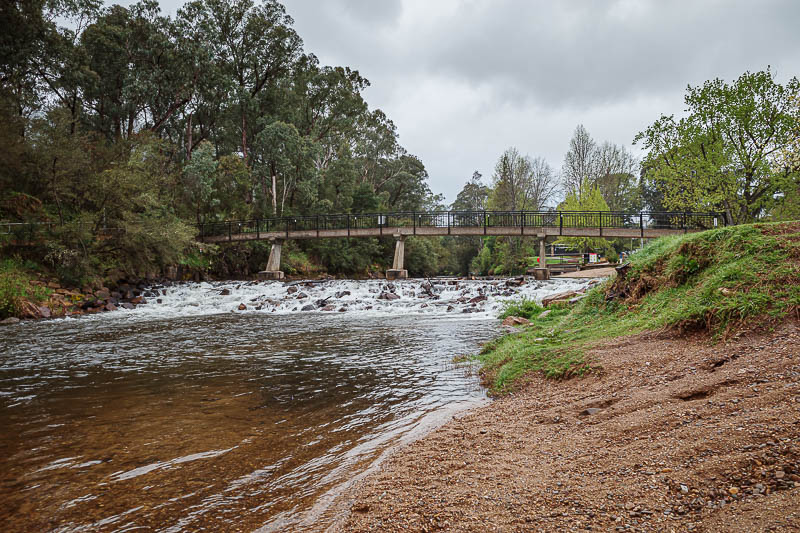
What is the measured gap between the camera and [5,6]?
781 inches

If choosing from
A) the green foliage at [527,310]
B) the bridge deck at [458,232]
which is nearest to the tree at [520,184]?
the bridge deck at [458,232]

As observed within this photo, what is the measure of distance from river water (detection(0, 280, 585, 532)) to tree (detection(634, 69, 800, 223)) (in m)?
15.2

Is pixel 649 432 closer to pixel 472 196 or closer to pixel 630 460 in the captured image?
pixel 630 460

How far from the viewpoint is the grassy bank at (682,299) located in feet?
12.4

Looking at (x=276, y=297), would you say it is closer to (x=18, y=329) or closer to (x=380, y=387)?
(x=18, y=329)

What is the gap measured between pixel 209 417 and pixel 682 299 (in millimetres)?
5534

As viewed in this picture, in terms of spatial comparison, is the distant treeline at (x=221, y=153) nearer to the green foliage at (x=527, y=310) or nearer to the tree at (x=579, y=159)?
the tree at (x=579, y=159)

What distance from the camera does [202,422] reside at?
3.89 metres

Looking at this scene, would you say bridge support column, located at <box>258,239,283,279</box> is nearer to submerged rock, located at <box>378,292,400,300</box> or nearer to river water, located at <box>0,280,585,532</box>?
submerged rock, located at <box>378,292,400,300</box>

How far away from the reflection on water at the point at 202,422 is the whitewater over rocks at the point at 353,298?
19.0 feet

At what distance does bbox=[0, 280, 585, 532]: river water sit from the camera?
2479 millimetres

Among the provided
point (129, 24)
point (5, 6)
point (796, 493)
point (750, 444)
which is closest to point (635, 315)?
point (750, 444)

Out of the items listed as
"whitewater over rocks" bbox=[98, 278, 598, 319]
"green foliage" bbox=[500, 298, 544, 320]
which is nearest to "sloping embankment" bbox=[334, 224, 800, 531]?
"green foliage" bbox=[500, 298, 544, 320]

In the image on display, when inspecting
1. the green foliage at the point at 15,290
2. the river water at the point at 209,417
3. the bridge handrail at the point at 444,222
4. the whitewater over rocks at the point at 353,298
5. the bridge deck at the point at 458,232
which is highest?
the bridge handrail at the point at 444,222
